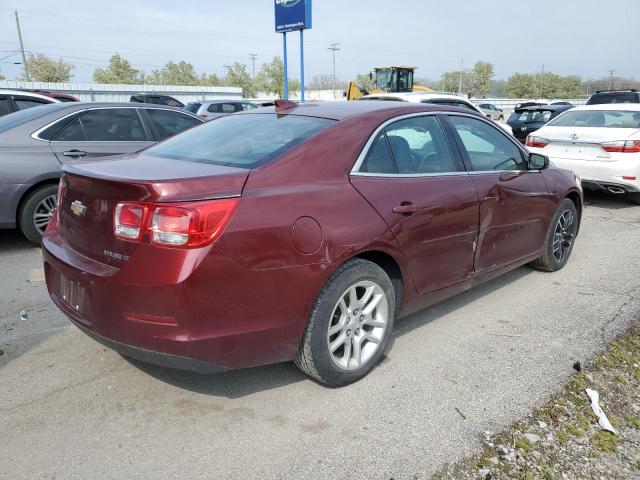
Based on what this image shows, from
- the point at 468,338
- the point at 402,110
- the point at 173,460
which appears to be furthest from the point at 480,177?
the point at 173,460

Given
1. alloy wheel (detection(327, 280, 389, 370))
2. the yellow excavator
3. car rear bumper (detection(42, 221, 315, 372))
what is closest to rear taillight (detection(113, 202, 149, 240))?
car rear bumper (detection(42, 221, 315, 372))

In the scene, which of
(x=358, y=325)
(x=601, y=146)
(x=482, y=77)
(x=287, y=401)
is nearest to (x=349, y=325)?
(x=358, y=325)

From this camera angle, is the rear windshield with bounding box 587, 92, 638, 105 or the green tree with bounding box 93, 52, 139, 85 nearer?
the rear windshield with bounding box 587, 92, 638, 105

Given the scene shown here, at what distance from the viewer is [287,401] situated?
2.86m

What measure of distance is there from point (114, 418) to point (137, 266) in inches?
35.3

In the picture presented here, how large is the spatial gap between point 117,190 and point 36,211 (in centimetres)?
366

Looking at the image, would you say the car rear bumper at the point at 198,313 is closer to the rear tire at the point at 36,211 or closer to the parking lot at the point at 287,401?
the parking lot at the point at 287,401

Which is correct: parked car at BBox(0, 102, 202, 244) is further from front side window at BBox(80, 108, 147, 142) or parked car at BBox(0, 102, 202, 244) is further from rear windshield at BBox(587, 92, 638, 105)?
rear windshield at BBox(587, 92, 638, 105)

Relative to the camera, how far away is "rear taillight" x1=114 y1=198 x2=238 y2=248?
2.32m

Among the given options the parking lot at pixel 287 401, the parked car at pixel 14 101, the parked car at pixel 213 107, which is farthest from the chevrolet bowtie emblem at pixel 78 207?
the parked car at pixel 213 107

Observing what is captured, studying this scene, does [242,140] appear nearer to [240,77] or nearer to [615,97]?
[615,97]

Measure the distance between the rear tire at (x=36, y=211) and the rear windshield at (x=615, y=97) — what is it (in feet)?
52.6

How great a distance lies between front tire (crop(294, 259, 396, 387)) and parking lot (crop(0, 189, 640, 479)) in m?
0.14

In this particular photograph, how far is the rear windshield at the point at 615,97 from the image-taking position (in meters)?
15.5
